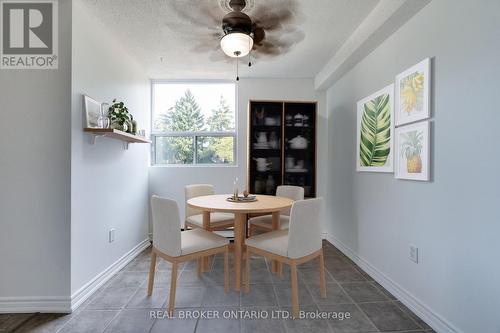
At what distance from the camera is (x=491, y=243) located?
1.36m

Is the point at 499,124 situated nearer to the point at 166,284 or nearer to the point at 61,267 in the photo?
the point at 166,284

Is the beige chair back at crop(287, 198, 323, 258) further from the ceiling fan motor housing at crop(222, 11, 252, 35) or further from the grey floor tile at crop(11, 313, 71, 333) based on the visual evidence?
the grey floor tile at crop(11, 313, 71, 333)

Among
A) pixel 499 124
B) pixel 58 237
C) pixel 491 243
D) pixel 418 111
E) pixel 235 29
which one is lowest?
pixel 58 237

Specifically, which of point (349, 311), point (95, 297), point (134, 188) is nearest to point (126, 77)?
Answer: point (134, 188)

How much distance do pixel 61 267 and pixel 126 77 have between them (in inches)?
84.2

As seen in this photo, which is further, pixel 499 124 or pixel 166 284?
pixel 166 284

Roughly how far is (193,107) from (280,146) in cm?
149

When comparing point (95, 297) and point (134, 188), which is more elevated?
point (134, 188)

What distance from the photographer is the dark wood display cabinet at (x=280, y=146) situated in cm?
367

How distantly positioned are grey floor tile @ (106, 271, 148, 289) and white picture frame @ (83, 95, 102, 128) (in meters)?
1.50

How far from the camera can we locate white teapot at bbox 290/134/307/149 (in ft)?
12.1

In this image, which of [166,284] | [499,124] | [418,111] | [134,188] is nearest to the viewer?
[499,124]

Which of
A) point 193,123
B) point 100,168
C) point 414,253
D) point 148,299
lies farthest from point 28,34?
point 414,253

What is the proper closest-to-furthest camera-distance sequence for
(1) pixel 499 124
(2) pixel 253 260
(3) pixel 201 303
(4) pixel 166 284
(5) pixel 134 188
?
1. (1) pixel 499 124
2. (3) pixel 201 303
3. (4) pixel 166 284
4. (2) pixel 253 260
5. (5) pixel 134 188
